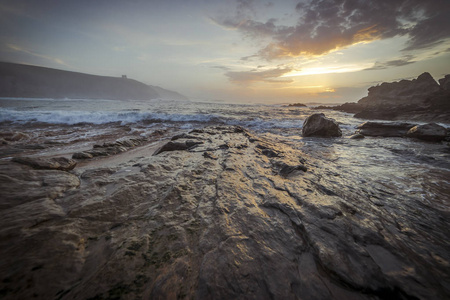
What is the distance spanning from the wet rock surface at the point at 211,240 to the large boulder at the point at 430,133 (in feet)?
24.3

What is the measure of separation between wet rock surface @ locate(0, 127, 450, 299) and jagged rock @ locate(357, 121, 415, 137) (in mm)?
7671

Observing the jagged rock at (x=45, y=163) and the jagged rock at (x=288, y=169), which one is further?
the jagged rock at (x=288, y=169)

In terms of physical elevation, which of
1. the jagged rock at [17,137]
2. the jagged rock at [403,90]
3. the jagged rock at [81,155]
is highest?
the jagged rock at [403,90]

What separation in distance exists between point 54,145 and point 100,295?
25.5 feet

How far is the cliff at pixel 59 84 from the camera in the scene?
6775 centimetres

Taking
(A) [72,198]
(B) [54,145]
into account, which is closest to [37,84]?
(B) [54,145]

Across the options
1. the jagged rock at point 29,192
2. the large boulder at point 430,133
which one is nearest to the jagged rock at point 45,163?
the jagged rock at point 29,192

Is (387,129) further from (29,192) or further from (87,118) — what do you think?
(87,118)

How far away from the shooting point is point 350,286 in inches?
42.1

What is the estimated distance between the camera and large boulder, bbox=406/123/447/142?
6508mm

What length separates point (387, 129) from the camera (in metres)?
8.09

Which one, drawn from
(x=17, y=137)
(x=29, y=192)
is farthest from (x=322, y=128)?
(x=17, y=137)

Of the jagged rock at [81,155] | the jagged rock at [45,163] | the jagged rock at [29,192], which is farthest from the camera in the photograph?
the jagged rock at [81,155]

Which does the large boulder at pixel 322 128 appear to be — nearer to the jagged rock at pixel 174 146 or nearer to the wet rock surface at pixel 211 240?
the wet rock surface at pixel 211 240
